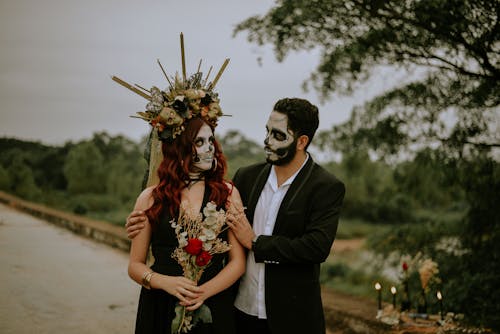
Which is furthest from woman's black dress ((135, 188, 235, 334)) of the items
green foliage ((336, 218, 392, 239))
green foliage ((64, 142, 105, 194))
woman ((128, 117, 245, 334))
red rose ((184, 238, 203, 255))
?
green foliage ((336, 218, 392, 239))

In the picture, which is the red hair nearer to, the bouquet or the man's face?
the bouquet

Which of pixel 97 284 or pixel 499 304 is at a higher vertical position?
pixel 499 304

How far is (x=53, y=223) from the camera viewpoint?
6715 mm

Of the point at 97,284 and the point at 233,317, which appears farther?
the point at 97,284

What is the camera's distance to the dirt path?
4098 millimetres

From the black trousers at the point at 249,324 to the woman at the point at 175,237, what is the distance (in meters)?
0.14

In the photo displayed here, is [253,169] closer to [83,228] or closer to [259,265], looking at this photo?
[259,265]

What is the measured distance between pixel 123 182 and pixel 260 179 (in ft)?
24.9

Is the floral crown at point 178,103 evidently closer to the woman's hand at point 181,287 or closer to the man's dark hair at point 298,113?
the man's dark hair at point 298,113

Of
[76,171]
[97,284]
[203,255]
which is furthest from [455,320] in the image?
[76,171]

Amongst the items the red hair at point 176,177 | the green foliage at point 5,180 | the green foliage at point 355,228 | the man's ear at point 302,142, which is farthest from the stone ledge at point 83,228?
the green foliage at point 355,228

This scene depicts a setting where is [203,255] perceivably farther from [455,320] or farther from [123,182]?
[123,182]

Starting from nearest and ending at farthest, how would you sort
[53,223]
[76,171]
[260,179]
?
[260,179] < [53,223] < [76,171]

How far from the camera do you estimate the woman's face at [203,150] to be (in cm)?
240
